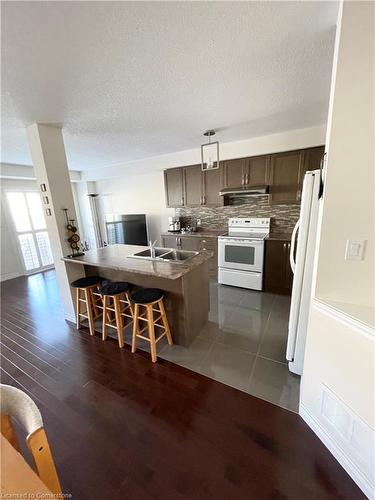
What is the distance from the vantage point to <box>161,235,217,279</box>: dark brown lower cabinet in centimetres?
401

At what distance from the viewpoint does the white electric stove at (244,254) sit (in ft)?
11.4

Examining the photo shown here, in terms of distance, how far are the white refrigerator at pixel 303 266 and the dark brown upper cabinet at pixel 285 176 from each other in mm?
1871

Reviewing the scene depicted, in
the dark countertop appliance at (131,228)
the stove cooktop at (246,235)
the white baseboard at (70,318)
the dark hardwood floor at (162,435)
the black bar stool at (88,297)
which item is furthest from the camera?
the dark countertop appliance at (131,228)

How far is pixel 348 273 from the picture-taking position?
1292 millimetres

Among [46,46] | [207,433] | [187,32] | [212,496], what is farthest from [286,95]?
[212,496]

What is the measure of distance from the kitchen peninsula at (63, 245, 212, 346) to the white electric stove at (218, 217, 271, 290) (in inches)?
47.1

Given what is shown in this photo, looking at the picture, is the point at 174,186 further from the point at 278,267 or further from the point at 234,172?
the point at 278,267

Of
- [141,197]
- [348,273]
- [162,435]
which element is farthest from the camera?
[141,197]

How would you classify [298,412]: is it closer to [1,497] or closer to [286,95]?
[1,497]

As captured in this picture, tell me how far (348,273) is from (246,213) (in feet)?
9.43

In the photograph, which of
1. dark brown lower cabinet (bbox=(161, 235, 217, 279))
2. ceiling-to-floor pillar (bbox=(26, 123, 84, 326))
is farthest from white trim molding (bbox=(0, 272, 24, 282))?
dark brown lower cabinet (bbox=(161, 235, 217, 279))

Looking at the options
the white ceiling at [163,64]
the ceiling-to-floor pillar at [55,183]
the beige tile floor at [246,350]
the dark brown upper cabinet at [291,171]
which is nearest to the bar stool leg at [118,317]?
the beige tile floor at [246,350]

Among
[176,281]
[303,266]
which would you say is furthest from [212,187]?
[303,266]

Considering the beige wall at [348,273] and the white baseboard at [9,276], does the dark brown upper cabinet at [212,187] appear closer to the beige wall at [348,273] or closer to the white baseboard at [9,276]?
the beige wall at [348,273]
